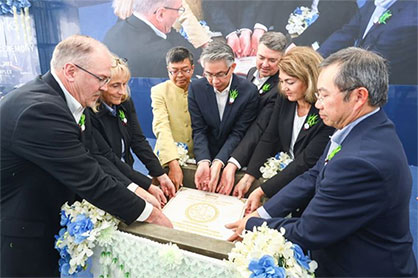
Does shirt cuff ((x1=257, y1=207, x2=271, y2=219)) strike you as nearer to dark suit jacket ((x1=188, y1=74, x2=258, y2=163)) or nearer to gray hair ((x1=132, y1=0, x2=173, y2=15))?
dark suit jacket ((x1=188, y1=74, x2=258, y2=163))

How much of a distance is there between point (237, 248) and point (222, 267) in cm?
9

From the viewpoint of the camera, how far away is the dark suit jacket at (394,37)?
4.09 m

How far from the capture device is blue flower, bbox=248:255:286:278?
0.94m

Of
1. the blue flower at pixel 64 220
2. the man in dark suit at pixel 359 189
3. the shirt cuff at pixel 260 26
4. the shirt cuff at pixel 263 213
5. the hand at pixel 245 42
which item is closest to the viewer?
the man in dark suit at pixel 359 189

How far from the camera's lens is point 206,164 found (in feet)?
6.49

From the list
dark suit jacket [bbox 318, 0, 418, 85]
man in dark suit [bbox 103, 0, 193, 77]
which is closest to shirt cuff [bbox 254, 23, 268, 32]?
dark suit jacket [bbox 318, 0, 418, 85]

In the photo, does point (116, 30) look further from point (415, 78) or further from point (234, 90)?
point (415, 78)

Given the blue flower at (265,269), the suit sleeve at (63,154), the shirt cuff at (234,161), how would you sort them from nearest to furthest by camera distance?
1. the blue flower at (265,269)
2. the suit sleeve at (63,154)
3. the shirt cuff at (234,161)

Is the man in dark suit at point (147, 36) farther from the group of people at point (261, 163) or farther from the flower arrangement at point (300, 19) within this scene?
the group of people at point (261, 163)

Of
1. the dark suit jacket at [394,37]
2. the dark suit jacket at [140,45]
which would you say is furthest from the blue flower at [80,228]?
the dark suit jacket at [140,45]

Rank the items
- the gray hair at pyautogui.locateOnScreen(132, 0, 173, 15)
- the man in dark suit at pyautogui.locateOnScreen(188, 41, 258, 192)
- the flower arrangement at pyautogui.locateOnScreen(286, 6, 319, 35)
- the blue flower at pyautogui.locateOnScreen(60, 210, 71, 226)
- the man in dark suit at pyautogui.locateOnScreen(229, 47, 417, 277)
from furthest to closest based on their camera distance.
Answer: the gray hair at pyautogui.locateOnScreen(132, 0, 173, 15)
the flower arrangement at pyautogui.locateOnScreen(286, 6, 319, 35)
the man in dark suit at pyautogui.locateOnScreen(188, 41, 258, 192)
the blue flower at pyautogui.locateOnScreen(60, 210, 71, 226)
the man in dark suit at pyautogui.locateOnScreen(229, 47, 417, 277)

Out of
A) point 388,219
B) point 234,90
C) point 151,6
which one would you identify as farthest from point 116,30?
point 388,219

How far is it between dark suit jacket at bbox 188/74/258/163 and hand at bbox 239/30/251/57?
3125 mm

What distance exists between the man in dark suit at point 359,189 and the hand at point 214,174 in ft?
2.19
